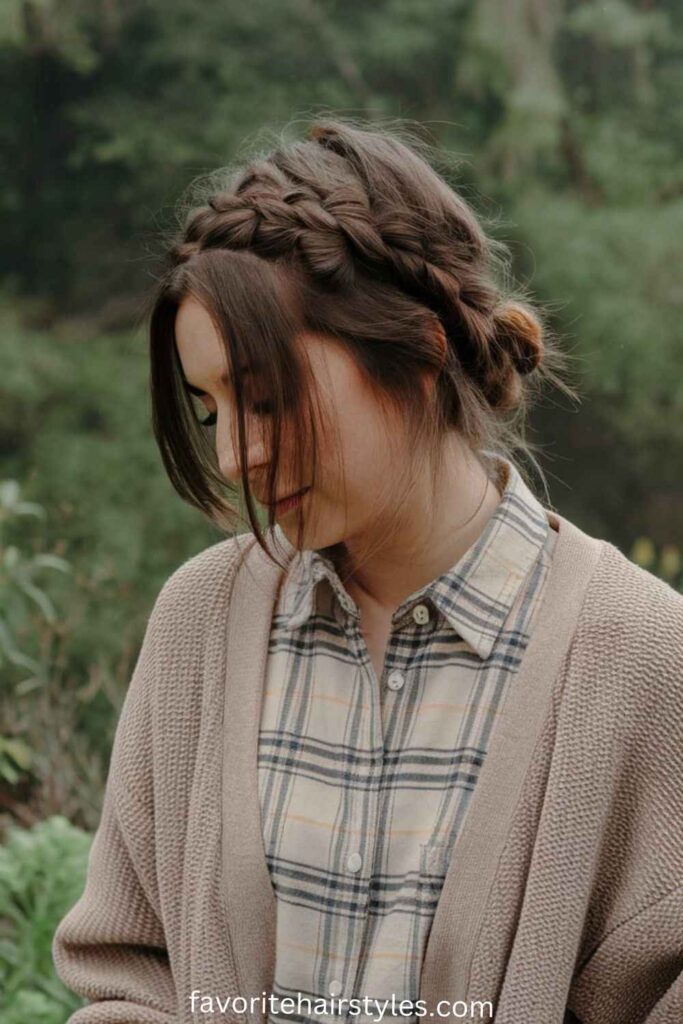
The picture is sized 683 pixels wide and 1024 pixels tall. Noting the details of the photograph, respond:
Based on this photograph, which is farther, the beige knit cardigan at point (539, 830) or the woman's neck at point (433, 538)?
the woman's neck at point (433, 538)

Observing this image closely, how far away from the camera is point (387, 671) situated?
1.62 m

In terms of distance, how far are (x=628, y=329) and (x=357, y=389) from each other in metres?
2.84

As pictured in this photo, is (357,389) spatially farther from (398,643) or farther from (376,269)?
(398,643)

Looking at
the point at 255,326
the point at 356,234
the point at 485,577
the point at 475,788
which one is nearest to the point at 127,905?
the point at 475,788

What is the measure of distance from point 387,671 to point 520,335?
43 centimetres

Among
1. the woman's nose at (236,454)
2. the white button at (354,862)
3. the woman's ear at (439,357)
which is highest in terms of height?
the woman's ear at (439,357)

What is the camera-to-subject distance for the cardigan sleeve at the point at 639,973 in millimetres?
1495

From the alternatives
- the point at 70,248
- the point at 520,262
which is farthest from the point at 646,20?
the point at 70,248

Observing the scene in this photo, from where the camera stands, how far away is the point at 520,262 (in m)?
4.24

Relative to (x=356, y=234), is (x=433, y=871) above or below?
below

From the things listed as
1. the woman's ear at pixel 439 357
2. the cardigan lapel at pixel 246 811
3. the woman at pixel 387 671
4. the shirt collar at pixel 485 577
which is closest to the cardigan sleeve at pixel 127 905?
the woman at pixel 387 671

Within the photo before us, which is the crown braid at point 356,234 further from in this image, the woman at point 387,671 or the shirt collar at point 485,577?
the shirt collar at point 485,577

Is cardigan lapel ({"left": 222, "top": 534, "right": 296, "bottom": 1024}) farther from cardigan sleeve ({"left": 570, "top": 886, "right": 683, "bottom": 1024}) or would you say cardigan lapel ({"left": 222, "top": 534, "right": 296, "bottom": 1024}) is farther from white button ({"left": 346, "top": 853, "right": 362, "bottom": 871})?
cardigan sleeve ({"left": 570, "top": 886, "right": 683, "bottom": 1024})

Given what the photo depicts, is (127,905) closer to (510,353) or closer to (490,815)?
(490,815)
